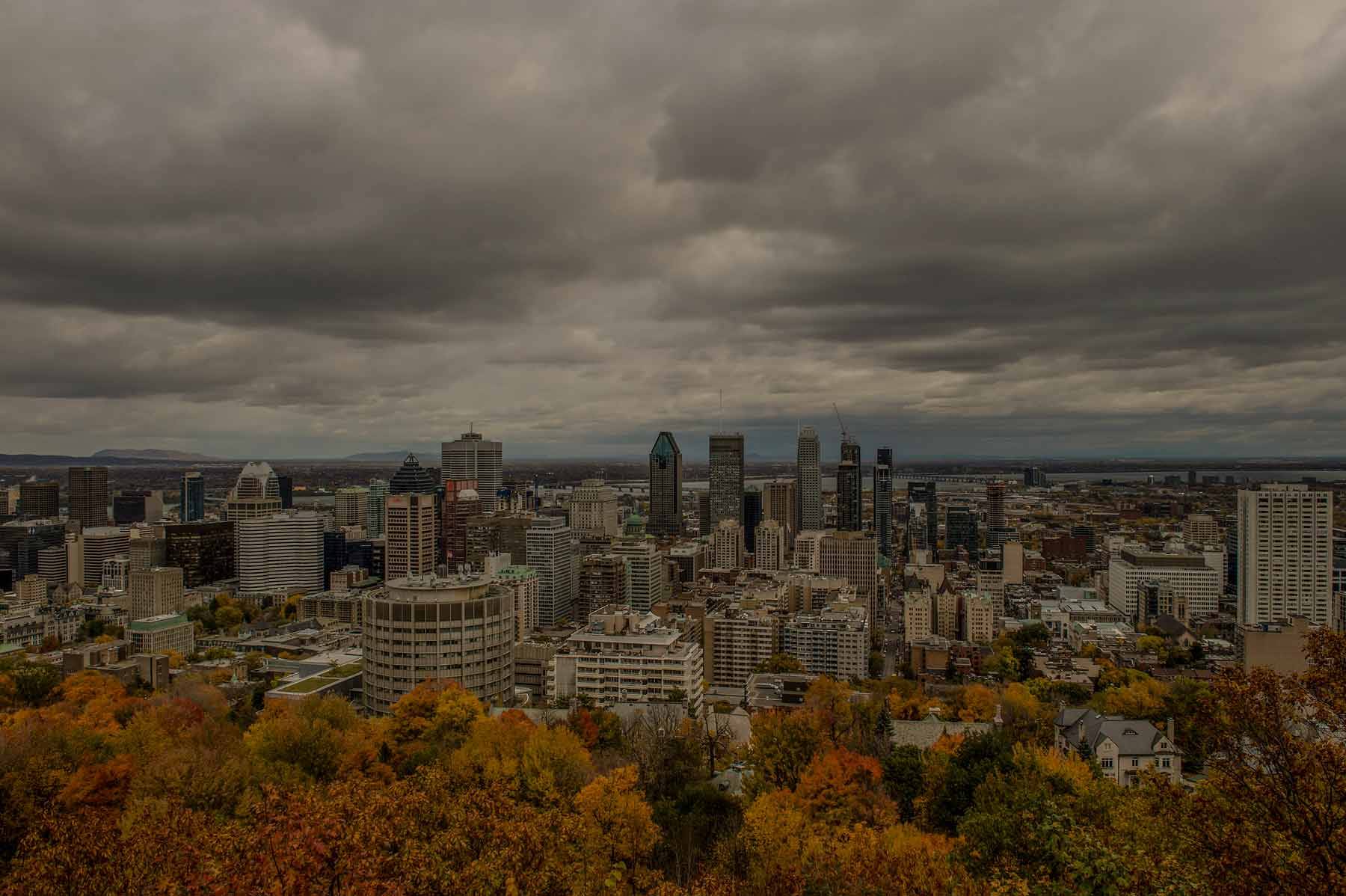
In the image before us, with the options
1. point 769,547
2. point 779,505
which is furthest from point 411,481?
point 779,505

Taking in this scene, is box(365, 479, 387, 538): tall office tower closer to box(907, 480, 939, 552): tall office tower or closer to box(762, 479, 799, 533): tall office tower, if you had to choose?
box(762, 479, 799, 533): tall office tower

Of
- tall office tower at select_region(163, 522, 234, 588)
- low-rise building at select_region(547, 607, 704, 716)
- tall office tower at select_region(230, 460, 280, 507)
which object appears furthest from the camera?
tall office tower at select_region(230, 460, 280, 507)

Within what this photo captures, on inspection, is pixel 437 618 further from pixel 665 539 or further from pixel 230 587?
pixel 665 539

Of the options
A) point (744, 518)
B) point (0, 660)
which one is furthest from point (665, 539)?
point (0, 660)

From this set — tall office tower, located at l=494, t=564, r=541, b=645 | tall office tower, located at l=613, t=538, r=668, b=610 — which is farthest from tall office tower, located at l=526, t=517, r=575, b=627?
tall office tower, located at l=613, t=538, r=668, b=610

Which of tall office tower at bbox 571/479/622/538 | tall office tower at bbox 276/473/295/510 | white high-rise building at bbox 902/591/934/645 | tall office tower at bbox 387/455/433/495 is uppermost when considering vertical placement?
tall office tower at bbox 387/455/433/495

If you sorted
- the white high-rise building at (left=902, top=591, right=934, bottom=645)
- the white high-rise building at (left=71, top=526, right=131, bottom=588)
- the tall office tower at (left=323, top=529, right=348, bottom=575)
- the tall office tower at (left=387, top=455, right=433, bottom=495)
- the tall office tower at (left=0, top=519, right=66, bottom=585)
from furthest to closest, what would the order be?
the tall office tower at (left=387, top=455, right=433, bottom=495)
the tall office tower at (left=323, top=529, right=348, bottom=575)
the white high-rise building at (left=71, top=526, right=131, bottom=588)
the tall office tower at (left=0, top=519, right=66, bottom=585)
the white high-rise building at (left=902, top=591, right=934, bottom=645)

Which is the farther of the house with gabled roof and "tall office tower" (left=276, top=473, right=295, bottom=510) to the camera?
"tall office tower" (left=276, top=473, right=295, bottom=510)
